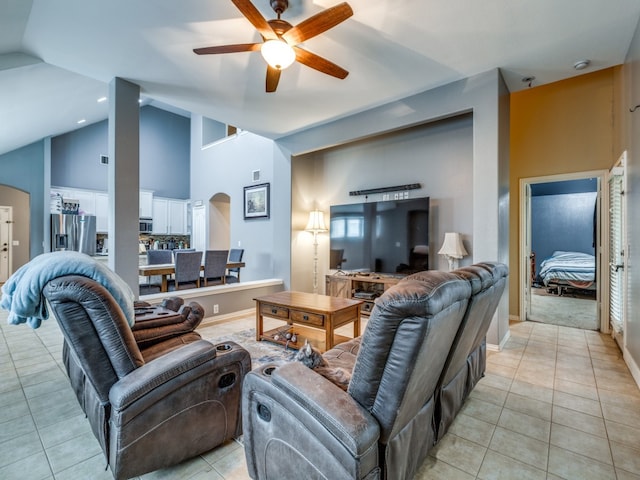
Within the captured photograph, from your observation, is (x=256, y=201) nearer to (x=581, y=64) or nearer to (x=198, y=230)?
(x=198, y=230)

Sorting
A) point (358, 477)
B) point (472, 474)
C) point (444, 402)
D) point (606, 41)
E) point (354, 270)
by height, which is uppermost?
point (606, 41)

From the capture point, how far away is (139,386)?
137 cm

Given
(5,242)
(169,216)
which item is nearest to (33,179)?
(5,242)

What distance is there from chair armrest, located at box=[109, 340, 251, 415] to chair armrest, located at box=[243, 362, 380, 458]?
34cm

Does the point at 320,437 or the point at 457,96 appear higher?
the point at 457,96

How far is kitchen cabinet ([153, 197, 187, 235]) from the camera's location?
842 cm

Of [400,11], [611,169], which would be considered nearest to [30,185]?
[400,11]

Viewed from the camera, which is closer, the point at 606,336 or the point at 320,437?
the point at 320,437

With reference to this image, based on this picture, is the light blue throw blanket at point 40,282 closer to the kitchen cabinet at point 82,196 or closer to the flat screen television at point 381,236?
the flat screen television at point 381,236

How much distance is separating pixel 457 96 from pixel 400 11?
138 cm

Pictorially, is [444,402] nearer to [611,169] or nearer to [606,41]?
[606,41]

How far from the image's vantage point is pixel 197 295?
13.4ft

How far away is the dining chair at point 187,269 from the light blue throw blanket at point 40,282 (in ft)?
8.40

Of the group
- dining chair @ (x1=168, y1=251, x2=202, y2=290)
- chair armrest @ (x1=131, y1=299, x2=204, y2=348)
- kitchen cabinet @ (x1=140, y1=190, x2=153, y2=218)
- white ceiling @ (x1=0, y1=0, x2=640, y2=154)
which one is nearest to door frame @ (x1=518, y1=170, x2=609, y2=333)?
white ceiling @ (x1=0, y1=0, x2=640, y2=154)
